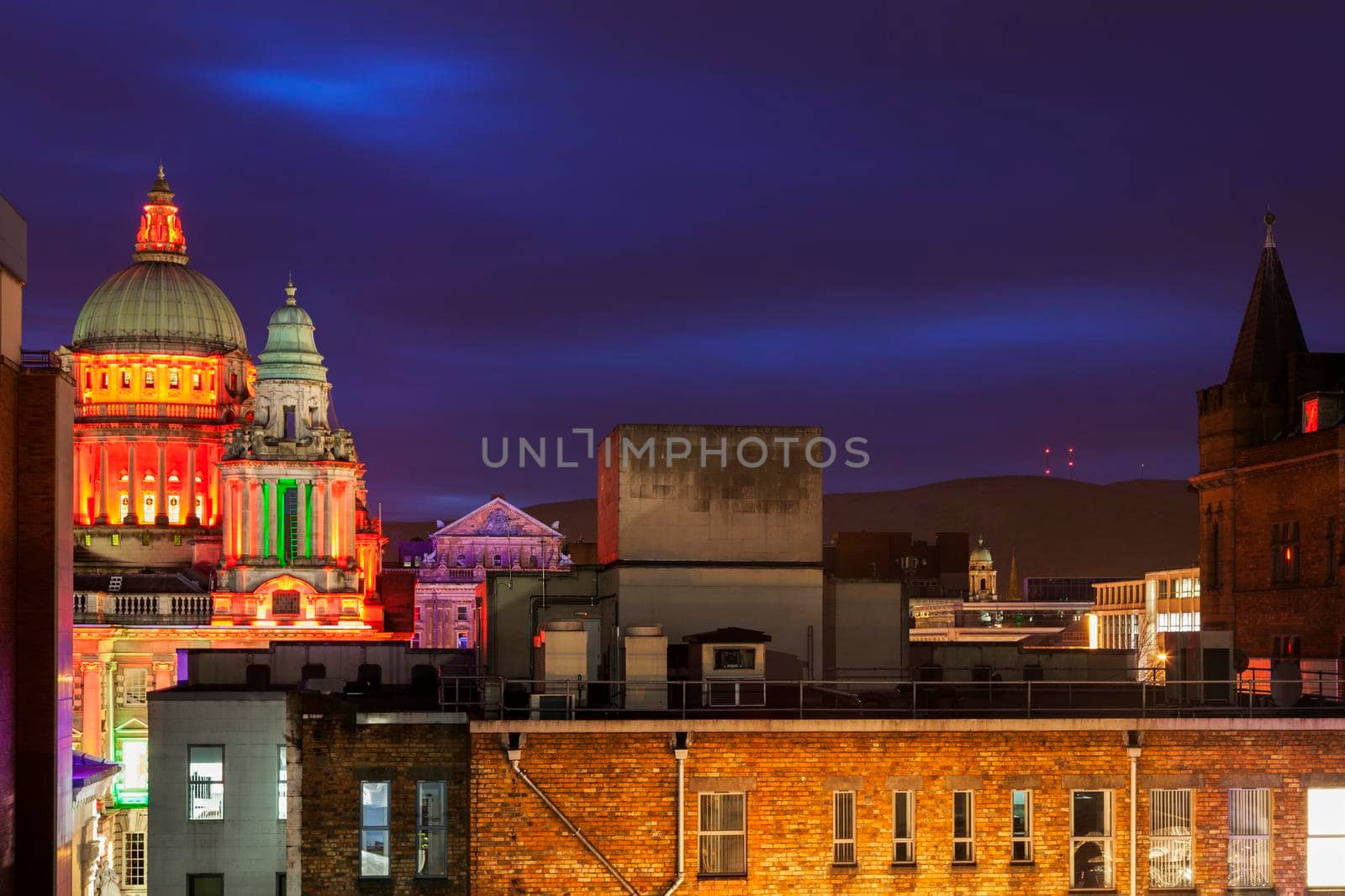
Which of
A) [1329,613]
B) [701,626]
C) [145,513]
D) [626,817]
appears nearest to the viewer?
[626,817]

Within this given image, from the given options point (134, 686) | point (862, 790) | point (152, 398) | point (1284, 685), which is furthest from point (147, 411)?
point (862, 790)

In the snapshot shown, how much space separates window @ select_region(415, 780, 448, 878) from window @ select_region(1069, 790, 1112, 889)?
38.0ft

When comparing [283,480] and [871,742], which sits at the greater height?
[283,480]

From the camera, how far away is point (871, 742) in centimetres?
3659

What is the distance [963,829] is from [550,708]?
317 inches

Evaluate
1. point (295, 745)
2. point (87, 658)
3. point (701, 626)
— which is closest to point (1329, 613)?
point (701, 626)

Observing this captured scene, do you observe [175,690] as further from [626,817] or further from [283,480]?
[283,480]

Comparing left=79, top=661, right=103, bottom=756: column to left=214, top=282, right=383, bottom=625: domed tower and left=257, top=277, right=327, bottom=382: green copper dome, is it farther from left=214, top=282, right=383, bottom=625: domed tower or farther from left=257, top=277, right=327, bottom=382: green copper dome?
left=257, top=277, right=327, bottom=382: green copper dome

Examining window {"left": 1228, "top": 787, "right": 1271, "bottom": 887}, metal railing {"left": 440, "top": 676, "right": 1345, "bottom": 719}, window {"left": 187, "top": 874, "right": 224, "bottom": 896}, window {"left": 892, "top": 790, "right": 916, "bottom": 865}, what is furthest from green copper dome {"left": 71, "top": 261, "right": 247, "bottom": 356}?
window {"left": 1228, "top": 787, "right": 1271, "bottom": 887}

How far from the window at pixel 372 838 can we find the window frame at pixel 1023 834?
11.4 m

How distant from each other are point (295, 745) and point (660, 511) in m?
20.6

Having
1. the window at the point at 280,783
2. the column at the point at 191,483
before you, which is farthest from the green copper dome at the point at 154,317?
the window at the point at 280,783

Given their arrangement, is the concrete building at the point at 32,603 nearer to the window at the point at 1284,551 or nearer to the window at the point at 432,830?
the window at the point at 432,830

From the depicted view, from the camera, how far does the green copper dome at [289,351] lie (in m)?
159
